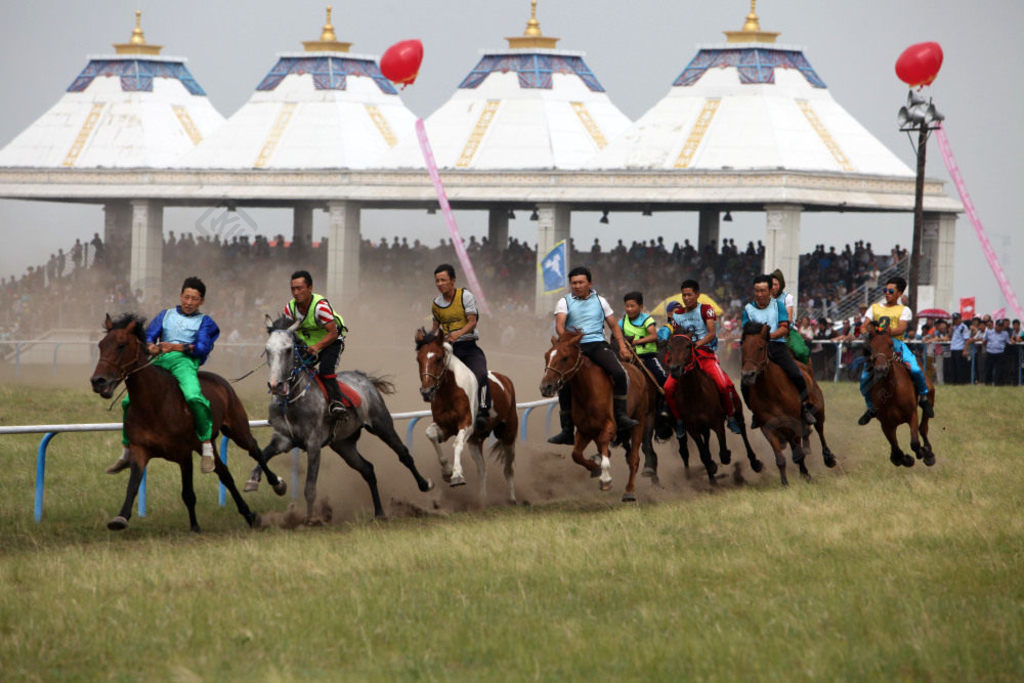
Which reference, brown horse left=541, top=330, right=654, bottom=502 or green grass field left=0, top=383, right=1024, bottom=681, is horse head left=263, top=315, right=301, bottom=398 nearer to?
green grass field left=0, top=383, right=1024, bottom=681

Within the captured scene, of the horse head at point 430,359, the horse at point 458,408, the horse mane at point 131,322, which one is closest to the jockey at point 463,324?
the horse at point 458,408

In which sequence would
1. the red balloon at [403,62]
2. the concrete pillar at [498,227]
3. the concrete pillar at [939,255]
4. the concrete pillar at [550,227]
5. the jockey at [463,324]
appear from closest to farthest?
the jockey at [463,324], the red balloon at [403,62], the concrete pillar at [939,255], the concrete pillar at [550,227], the concrete pillar at [498,227]

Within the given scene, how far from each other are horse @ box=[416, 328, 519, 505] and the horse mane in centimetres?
267

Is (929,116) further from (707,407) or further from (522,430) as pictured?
(707,407)

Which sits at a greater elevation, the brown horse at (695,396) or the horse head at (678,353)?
the horse head at (678,353)

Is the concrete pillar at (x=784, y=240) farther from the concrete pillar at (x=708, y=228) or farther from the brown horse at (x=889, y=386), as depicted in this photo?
the brown horse at (x=889, y=386)

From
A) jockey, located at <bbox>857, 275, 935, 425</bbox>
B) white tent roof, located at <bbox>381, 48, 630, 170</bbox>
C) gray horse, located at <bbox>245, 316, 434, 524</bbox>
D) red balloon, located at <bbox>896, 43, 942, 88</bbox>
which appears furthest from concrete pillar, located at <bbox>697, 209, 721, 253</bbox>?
gray horse, located at <bbox>245, 316, 434, 524</bbox>

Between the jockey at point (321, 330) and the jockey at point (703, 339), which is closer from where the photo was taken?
the jockey at point (321, 330)

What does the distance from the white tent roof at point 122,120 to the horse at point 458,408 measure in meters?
46.2

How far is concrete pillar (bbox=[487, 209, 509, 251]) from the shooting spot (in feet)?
193

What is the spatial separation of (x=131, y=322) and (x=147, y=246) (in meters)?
44.8

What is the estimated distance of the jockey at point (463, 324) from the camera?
642 inches

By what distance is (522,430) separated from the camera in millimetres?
21156

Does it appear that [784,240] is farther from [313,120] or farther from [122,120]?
[122,120]
